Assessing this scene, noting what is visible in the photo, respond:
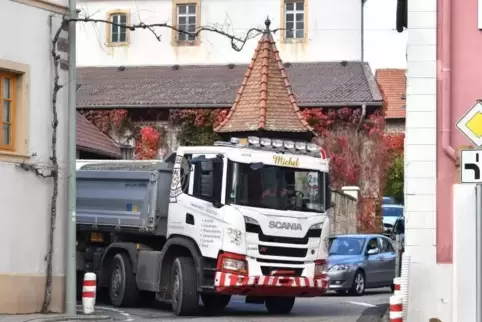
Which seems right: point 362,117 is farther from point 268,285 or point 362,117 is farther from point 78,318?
point 78,318

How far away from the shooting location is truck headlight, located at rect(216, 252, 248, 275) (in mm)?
Answer: 20297

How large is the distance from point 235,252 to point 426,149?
14.8 feet

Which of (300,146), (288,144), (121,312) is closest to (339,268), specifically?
(300,146)

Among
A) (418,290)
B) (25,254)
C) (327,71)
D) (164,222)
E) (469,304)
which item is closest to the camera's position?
(469,304)

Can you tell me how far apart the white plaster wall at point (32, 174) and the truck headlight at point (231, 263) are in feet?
8.97

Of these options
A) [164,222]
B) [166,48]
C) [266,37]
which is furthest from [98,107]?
[164,222]

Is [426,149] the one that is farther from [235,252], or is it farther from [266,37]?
[266,37]

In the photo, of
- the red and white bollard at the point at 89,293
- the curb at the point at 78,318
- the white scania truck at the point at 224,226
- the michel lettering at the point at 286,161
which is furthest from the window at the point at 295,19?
the curb at the point at 78,318

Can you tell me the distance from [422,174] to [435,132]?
0.64 m

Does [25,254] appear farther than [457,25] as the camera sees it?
Yes

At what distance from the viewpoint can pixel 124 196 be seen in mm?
22953

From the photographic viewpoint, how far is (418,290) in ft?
55.8

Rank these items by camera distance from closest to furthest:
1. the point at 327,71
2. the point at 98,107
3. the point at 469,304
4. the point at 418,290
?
1. the point at 469,304
2. the point at 418,290
3. the point at 98,107
4. the point at 327,71

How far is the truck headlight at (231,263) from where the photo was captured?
20297 mm
